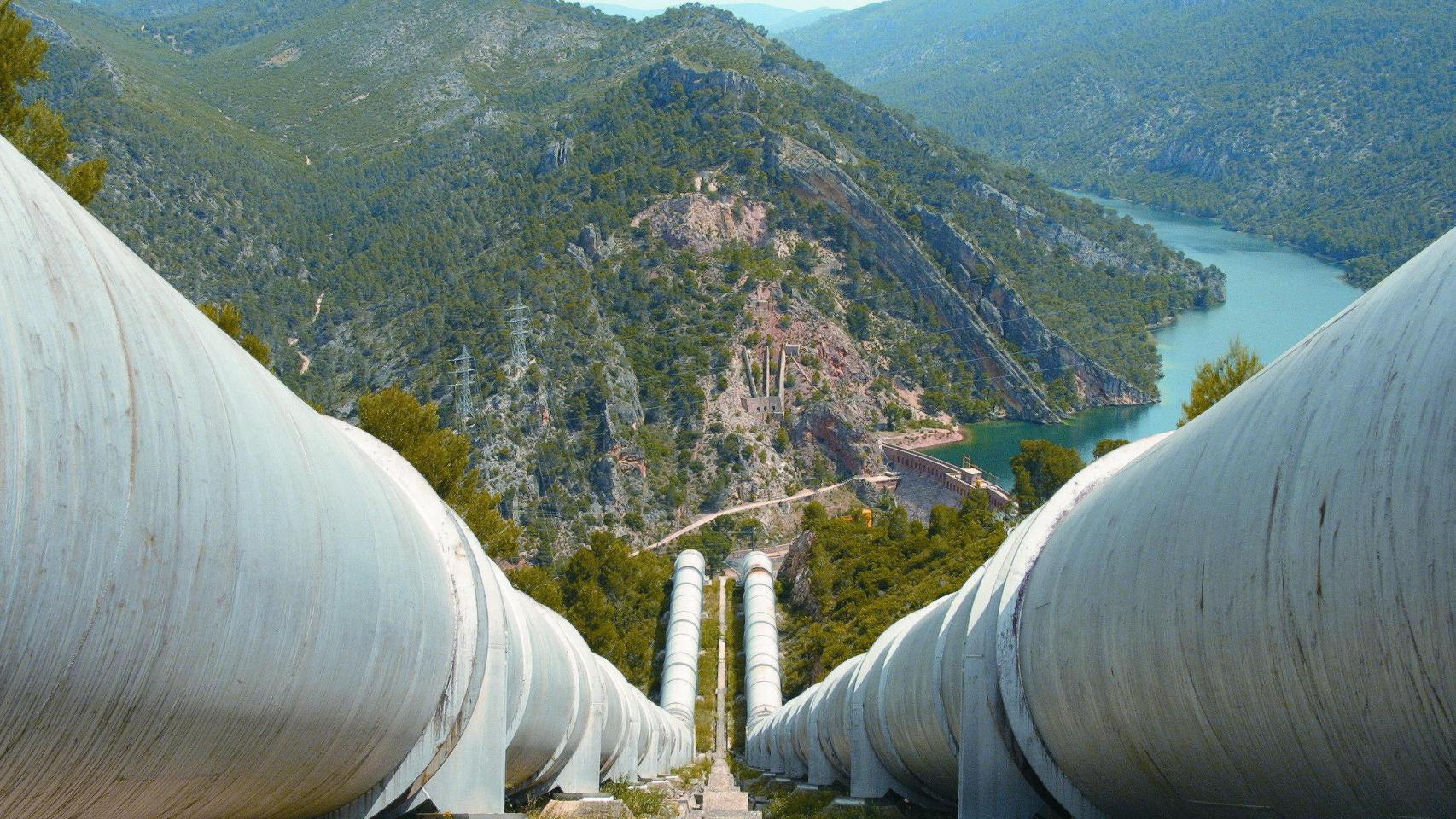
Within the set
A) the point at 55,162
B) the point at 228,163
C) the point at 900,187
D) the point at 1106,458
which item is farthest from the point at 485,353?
the point at 1106,458

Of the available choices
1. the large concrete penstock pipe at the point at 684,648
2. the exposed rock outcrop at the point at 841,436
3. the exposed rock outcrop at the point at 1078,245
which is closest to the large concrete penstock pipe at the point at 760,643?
the large concrete penstock pipe at the point at 684,648

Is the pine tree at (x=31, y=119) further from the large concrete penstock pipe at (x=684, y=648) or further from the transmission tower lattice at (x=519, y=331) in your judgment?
the transmission tower lattice at (x=519, y=331)

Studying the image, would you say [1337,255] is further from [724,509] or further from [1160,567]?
[1160,567]

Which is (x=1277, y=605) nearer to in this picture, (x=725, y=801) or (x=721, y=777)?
(x=725, y=801)

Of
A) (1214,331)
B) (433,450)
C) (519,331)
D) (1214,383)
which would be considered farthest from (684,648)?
(1214,331)

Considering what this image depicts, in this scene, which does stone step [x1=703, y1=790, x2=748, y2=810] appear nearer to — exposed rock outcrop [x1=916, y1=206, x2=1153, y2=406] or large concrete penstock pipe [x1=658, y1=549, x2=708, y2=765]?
large concrete penstock pipe [x1=658, y1=549, x2=708, y2=765]

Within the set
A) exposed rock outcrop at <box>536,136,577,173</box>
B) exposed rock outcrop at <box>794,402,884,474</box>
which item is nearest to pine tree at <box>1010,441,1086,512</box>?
exposed rock outcrop at <box>794,402,884,474</box>
